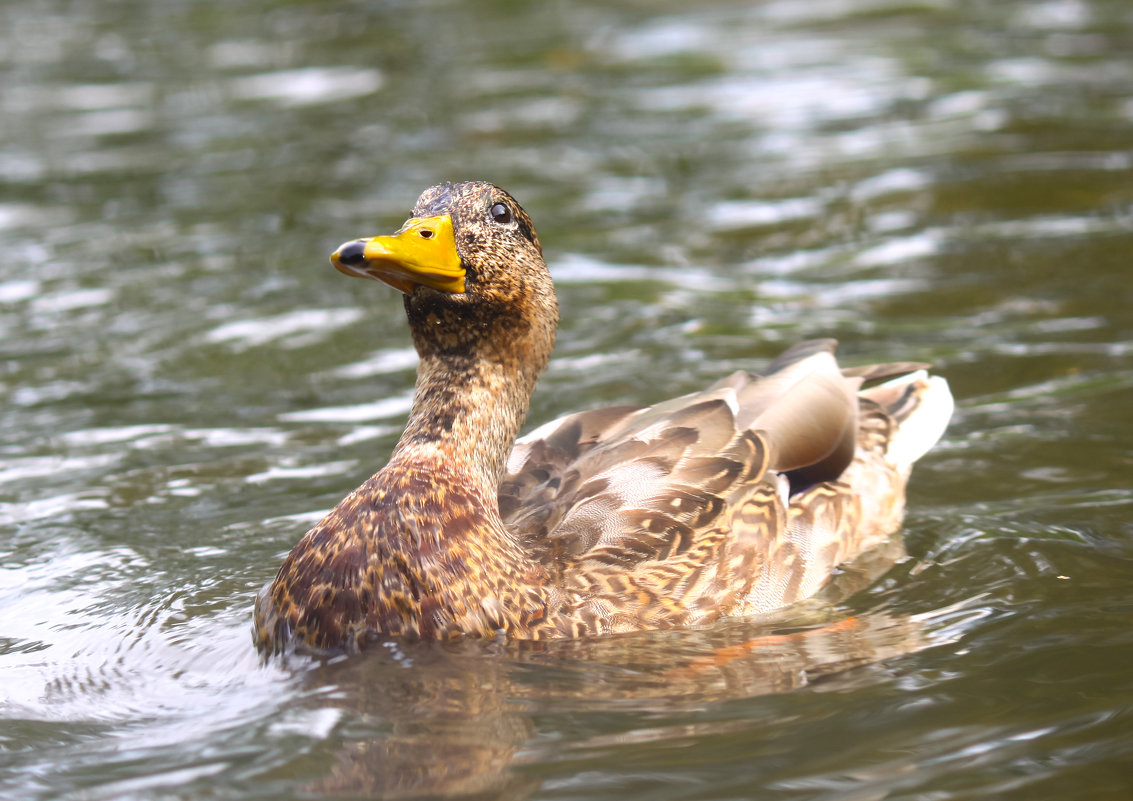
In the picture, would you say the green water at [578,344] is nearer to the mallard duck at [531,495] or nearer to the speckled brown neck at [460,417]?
the mallard duck at [531,495]

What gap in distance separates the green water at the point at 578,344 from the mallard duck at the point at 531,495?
0.16 meters

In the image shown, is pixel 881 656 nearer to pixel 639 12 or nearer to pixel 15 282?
pixel 15 282

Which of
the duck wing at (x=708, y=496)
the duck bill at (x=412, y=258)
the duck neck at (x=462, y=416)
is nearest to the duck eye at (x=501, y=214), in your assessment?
the duck bill at (x=412, y=258)

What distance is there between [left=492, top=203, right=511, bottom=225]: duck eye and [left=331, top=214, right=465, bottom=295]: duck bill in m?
0.23

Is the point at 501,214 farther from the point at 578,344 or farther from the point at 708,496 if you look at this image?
the point at 578,344

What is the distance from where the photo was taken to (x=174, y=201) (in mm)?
12898

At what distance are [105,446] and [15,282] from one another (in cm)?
342

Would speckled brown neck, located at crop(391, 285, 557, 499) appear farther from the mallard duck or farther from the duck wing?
the duck wing

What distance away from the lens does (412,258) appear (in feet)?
17.0

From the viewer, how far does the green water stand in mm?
4598

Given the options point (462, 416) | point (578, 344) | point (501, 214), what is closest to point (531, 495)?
point (462, 416)

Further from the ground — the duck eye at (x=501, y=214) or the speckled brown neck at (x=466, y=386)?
the duck eye at (x=501, y=214)

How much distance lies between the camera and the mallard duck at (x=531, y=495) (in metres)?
5.17

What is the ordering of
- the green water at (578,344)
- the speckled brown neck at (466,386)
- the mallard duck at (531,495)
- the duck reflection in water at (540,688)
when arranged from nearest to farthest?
Answer: 1. the duck reflection in water at (540,688)
2. the green water at (578,344)
3. the mallard duck at (531,495)
4. the speckled brown neck at (466,386)
